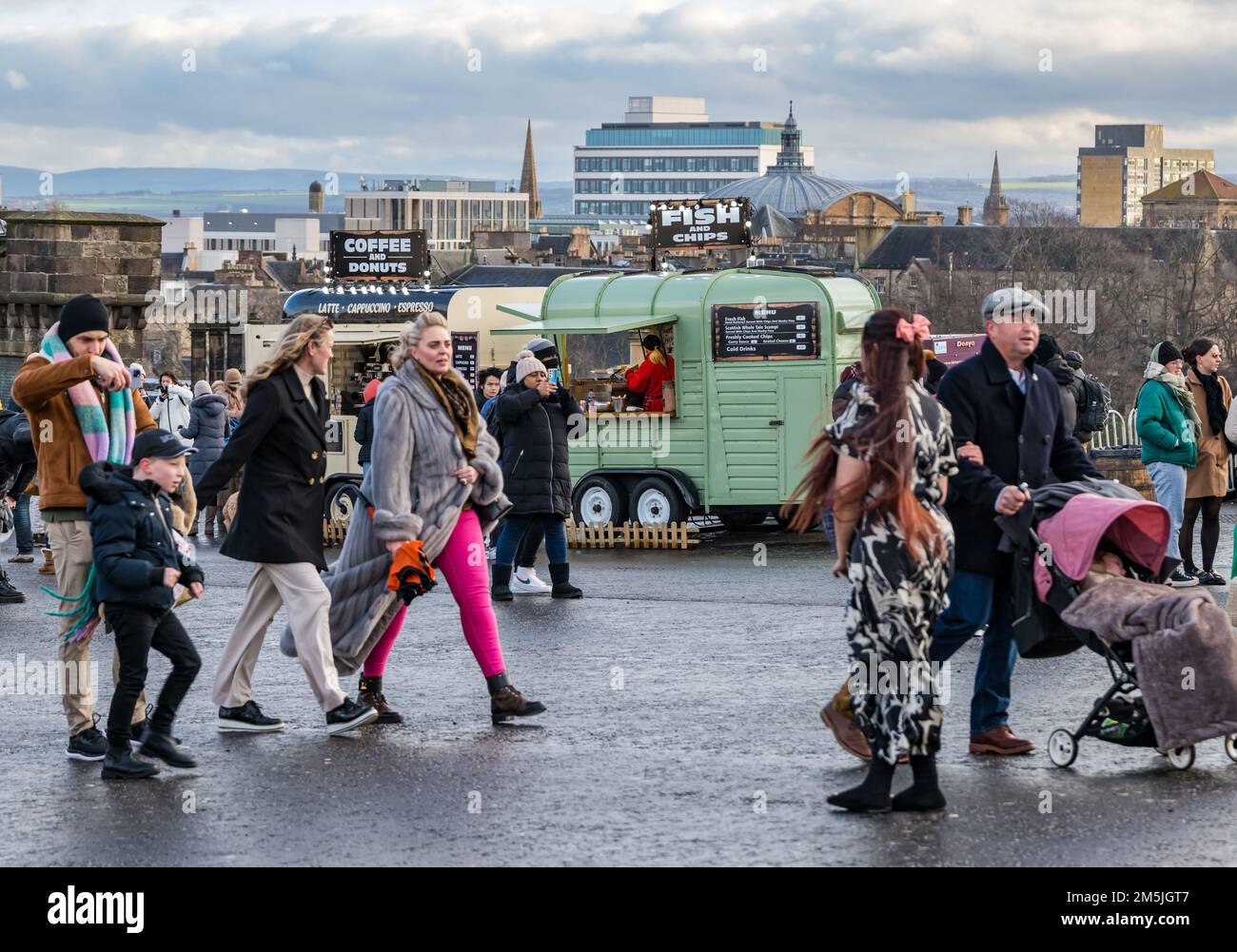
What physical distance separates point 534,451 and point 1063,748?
7.00 metres

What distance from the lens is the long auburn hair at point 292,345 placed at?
8.76 metres

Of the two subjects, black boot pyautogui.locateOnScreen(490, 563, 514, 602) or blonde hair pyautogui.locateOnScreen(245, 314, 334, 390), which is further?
black boot pyautogui.locateOnScreen(490, 563, 514, 602)

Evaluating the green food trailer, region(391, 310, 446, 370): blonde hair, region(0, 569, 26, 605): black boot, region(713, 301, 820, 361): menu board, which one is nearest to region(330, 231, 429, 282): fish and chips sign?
the green food trailer

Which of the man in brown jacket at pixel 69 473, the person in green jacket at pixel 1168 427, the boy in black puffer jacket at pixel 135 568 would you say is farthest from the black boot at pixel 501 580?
the boy in black puffer jacket at pixel 135 568

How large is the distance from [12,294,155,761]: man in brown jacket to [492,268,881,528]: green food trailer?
34.9ft

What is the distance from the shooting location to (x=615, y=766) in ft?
26.4

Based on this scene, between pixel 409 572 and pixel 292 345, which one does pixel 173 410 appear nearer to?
pixel 292 345

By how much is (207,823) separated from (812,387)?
40.3ft

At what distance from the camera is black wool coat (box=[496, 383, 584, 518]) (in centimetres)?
1414

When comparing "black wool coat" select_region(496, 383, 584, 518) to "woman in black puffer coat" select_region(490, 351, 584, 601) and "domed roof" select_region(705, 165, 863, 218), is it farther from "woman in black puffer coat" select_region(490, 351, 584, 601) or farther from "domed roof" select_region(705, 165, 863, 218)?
"domed roof" select_region(705, 165, 863, 218)

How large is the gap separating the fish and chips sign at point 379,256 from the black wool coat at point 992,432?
19.2 m

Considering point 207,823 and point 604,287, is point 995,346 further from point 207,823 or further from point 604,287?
point 604,287

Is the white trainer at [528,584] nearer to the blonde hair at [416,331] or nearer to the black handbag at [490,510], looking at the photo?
the black handbag at [490,510]

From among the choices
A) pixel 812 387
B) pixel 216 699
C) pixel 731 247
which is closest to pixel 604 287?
pixel 812 387
